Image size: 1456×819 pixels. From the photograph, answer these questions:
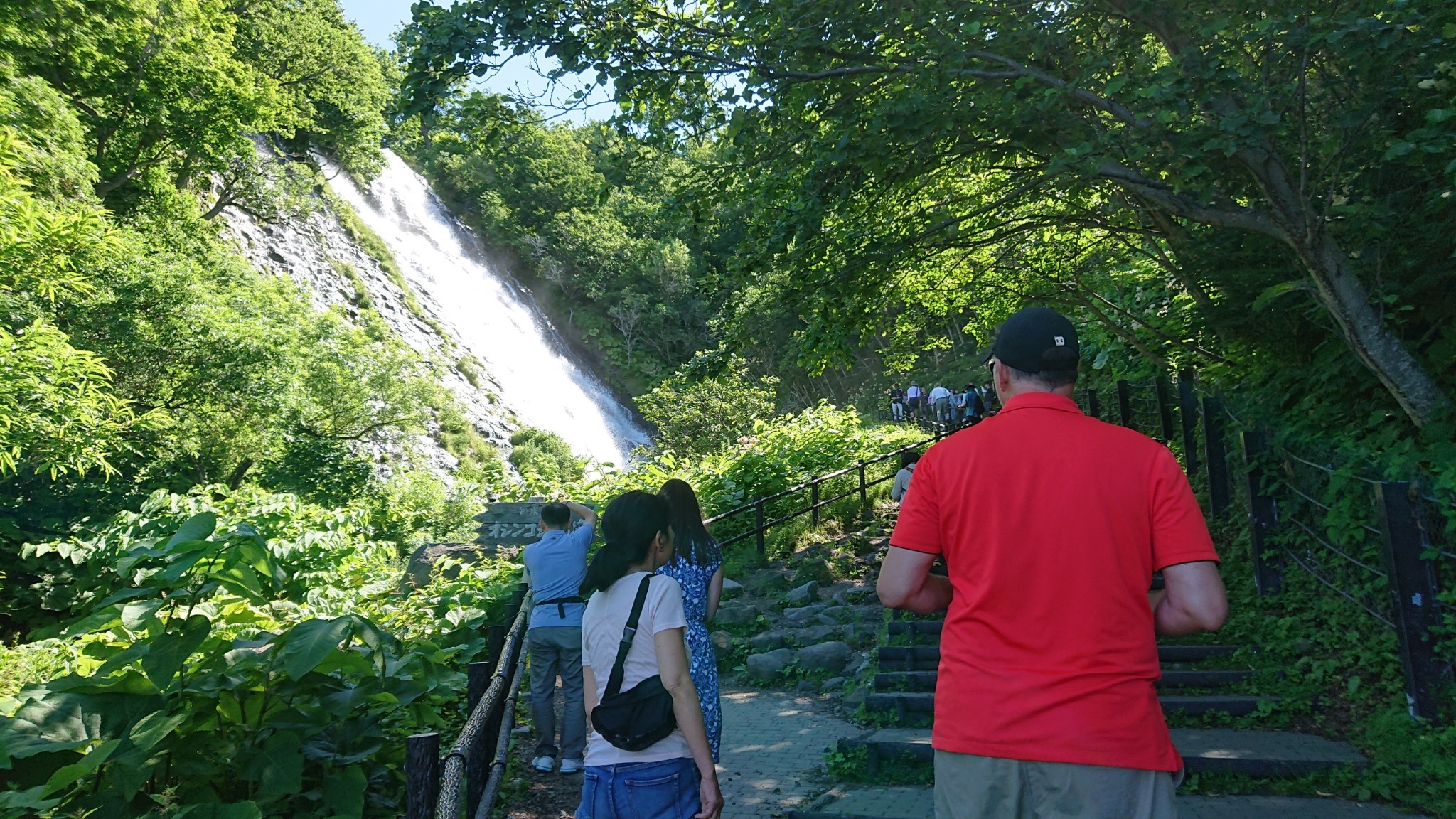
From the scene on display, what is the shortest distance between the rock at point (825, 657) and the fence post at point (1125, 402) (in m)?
6.23

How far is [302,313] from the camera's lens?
74.0 feet

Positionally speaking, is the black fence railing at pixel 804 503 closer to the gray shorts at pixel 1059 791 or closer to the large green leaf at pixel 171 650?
the large green leaf at pixel 171 650

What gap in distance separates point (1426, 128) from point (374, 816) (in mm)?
6101

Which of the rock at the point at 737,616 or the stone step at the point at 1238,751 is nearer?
the stone step at the point at 1238,751

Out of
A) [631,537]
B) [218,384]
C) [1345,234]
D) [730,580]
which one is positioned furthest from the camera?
[218,384]

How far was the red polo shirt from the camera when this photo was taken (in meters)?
1.96

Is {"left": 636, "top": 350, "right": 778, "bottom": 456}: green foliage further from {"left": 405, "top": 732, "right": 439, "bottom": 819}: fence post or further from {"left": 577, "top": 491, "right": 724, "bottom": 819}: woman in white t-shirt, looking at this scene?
{"left": 405, "top": 732, "right": 439, "bottom": 819}: fence post

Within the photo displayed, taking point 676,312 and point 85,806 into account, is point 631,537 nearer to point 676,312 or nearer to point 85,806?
point 85,806

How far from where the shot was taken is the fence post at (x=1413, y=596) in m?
4.93

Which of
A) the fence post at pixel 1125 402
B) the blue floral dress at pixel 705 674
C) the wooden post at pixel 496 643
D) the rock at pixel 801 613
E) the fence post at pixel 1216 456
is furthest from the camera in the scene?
the fence post at pixel 1125 402

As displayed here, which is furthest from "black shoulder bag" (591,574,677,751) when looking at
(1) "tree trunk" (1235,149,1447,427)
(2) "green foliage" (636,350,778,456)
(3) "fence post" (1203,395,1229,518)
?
(2) "green foliage" (636,350,778,456)

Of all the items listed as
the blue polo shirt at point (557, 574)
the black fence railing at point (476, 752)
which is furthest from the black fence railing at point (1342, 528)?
the black fence railing at point (476, 752)

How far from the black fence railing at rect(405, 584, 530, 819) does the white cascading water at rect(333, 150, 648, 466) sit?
29.9 meters

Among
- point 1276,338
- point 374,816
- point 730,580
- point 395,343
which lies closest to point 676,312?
point 395,343
